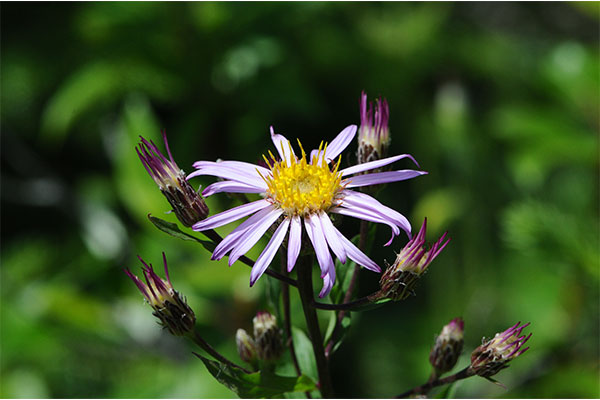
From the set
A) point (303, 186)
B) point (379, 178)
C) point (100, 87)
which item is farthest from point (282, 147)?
point (100, 87)

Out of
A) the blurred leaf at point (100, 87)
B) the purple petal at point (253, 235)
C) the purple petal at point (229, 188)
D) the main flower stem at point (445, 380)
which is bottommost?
the main flower stem at point (445, 380)

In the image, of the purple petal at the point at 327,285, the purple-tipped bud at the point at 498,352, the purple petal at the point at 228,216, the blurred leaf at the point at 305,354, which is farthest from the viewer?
the blurred leaf at the point at 305,354

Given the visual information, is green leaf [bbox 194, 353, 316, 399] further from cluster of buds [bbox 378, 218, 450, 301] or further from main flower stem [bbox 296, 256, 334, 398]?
cluster of buds [bbox 378, 218, 450, 301]

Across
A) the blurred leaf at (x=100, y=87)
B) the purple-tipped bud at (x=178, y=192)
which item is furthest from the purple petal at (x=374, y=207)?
the blurred leaf at (x=100, y=87)

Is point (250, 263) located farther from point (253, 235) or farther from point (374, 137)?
point (374, 137)

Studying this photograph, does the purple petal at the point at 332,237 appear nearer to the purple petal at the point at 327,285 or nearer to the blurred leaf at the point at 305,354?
the purple petal at the point at 327,285

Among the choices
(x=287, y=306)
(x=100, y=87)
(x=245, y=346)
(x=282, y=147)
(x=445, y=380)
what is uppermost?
(x=100, y=87)
